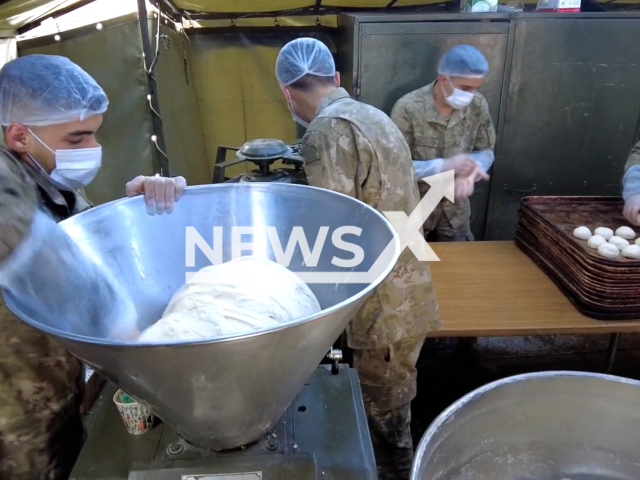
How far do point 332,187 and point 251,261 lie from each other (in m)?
0.53

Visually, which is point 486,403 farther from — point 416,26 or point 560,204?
point 416,26

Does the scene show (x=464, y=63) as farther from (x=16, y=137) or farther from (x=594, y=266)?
(x=16, y=137)

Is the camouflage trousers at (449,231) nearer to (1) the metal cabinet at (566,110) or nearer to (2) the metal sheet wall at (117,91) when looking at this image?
(1) the metal cabinet at (566,110)

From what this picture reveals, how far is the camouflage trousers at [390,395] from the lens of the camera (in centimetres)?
161

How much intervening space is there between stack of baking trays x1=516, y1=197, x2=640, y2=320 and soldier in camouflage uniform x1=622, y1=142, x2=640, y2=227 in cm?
4

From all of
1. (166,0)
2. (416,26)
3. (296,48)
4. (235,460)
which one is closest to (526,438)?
(235,460)

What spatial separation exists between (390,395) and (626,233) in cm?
100

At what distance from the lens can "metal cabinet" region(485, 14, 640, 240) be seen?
8.64 feet

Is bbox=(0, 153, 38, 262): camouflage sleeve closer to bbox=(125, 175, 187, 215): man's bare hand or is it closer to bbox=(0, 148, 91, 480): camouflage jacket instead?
bbox=(0, 148, 91, 480): camouflage jacket

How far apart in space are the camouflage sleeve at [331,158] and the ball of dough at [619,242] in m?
0.94

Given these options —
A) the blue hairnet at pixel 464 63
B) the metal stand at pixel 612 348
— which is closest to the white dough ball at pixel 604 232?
the metal stand at pixel 612 348

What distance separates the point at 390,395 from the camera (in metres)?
1.67

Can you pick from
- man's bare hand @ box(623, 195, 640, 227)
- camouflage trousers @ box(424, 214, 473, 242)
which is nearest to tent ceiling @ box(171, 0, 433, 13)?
camouflage trousers @ box(424, 214, 473, 242)

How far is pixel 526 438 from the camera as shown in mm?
762
